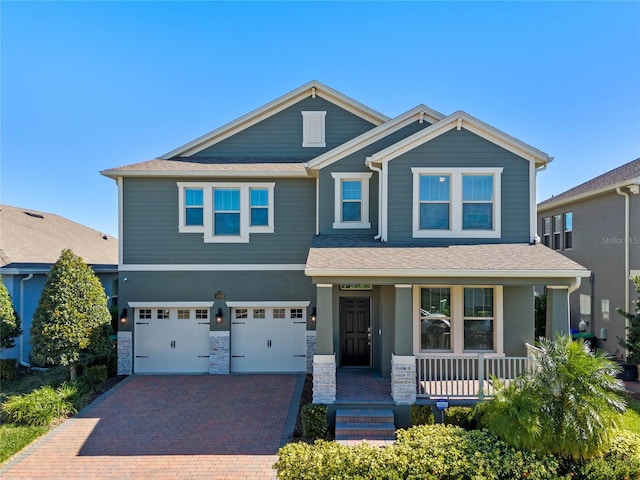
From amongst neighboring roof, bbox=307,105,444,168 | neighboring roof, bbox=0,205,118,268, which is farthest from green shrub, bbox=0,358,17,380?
neighboring roof, bbox=307,105,444,168

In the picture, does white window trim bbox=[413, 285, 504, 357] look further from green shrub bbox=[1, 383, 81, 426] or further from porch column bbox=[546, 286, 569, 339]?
green shrub bbox=[1, 383, 81, 426]

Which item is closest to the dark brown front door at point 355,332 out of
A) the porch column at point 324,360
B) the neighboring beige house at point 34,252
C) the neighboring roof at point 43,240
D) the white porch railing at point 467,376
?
the white porch railing at point 467,376

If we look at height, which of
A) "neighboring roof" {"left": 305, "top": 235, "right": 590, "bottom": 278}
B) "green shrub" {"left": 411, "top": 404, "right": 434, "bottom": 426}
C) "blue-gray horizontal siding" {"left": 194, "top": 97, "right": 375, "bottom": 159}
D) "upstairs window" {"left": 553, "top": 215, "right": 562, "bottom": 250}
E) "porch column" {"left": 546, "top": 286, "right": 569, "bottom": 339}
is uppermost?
"blue-gray horizontal siding" {"left": 194, "top": 97, "right": 375, "bottom": 159}

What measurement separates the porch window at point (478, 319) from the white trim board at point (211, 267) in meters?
4.99

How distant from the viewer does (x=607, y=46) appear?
11617 millimetres

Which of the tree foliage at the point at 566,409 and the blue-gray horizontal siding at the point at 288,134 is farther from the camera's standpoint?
the blue-gray horizontal siding at the point at 288,134

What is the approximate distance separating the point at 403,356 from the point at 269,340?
500 cm

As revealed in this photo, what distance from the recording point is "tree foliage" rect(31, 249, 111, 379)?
30.2ft

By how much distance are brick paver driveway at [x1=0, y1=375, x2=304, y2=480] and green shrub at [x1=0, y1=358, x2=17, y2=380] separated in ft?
11.7

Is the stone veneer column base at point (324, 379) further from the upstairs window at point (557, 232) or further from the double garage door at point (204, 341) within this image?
the upstairs window at point (557, 232)

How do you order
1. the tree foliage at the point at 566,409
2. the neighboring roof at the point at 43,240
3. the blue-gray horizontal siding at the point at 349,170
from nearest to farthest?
1. the tree foliage at the point at 566,409
2. the blue-gray horizontal siding at the point at 349,170
3. the neighboring roof at the point at 43,240

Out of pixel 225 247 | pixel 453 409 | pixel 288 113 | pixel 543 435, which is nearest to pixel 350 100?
pixel 288 113

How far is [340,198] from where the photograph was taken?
1015 cm

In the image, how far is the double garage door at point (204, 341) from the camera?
11070 millimetres
